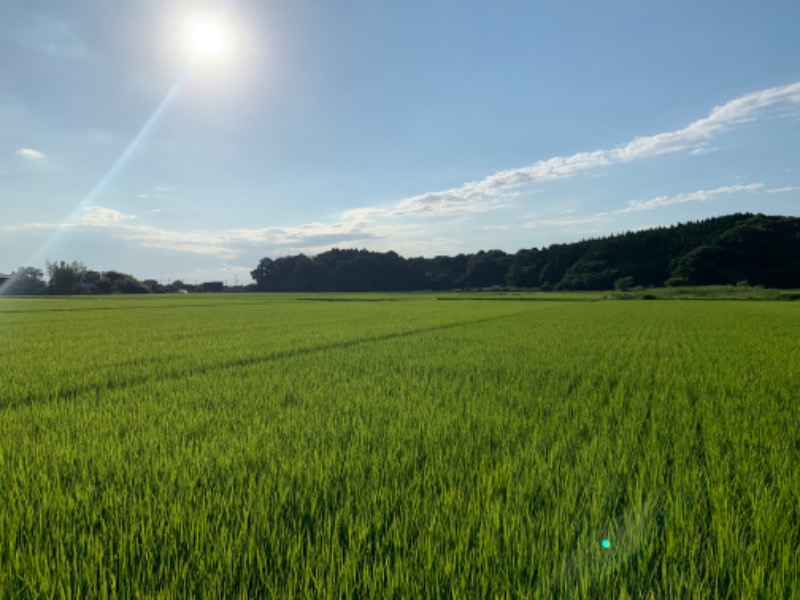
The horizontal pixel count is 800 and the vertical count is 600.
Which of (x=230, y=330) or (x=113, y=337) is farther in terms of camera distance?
(x=230, y=330)

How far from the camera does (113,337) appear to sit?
39.0ft

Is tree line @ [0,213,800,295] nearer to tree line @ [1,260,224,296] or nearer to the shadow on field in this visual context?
tree line @ [1,260,224,296]

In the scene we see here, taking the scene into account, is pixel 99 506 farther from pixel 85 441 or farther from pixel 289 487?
pixel 85 441

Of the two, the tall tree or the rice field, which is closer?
the rice field

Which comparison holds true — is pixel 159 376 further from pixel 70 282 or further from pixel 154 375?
pixel 70 282

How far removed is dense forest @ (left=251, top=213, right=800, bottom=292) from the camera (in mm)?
67375

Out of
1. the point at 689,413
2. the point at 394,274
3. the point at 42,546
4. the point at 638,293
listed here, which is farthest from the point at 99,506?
the point at 394,274

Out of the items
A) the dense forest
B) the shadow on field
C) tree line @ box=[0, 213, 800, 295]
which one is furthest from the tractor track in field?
tree line @ box=[0, 213, 800, 295]

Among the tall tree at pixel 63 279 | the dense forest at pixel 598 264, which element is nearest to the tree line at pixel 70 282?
the tall tree at pixel 63 279

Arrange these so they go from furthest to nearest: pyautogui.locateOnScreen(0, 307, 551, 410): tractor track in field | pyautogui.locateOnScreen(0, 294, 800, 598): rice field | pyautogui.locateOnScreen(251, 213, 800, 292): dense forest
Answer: pyautogui.locateOnScreen(251, 213, 800, 292): dense forest → pyautogui.locateOnScreen(0, 307, 551, 410): tractor track in field → pyautogui.locateOnScreen(0, 294, 800, 598): rice field

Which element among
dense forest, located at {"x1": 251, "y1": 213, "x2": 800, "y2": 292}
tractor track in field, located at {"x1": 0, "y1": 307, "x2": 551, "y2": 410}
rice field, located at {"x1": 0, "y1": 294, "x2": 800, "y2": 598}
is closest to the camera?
rice field, located at {"x1": 0, "y1": 294, "x2": 800, "y2": 598}

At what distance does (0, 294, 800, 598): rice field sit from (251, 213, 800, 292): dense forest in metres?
72.6

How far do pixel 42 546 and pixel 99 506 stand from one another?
0.33 m

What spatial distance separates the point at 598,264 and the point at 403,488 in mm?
91126
